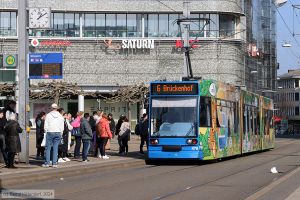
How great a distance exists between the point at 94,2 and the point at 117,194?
5767cm

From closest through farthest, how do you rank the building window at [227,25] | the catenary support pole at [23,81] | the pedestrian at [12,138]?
the pedestrian at [12,138], the catenary support pole at [23,81], the building window at [227,25]

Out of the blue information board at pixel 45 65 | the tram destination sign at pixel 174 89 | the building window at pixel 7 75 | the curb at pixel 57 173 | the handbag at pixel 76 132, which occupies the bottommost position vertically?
the curb at pixel 57 173

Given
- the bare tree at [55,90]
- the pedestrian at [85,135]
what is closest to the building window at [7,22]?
the bare tree at [55,90]

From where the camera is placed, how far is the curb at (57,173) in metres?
17.1

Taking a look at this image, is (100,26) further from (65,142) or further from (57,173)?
(57,173)

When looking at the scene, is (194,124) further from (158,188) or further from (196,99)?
(158,188)

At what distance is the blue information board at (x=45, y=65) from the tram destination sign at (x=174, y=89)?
4.19 meters

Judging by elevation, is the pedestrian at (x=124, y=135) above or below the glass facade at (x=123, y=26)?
below

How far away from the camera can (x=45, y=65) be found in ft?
74.6

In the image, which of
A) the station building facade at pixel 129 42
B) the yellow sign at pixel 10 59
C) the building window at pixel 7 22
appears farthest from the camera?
the station building facade at pixel 129 42

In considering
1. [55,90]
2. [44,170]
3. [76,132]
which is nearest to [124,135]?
[76,132]

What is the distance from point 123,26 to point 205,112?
47378 millimetres

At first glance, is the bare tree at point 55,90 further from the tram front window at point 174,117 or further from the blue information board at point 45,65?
the blue information board at point 45,65

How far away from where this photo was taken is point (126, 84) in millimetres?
71750
